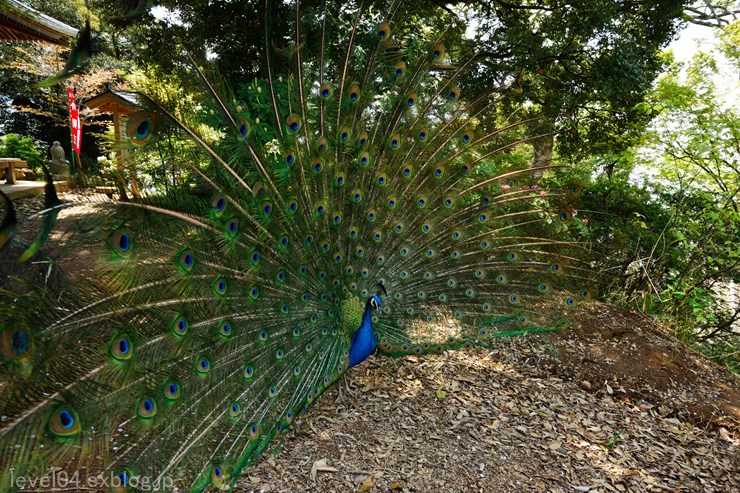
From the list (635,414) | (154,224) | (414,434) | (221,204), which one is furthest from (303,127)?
(635,414)

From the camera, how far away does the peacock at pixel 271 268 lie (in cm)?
183

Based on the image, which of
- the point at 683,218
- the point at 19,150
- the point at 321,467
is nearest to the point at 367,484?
the point at 321,467

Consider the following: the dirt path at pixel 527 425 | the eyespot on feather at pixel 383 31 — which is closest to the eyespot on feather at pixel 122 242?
the dirt path at pixel 527 425

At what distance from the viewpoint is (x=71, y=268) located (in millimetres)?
5660

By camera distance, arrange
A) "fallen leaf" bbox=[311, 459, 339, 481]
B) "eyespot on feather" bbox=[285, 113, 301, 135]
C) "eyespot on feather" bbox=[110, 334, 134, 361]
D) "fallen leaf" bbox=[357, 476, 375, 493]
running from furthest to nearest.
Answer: "eyespot on feather" bbox=[285, 113, 301, 135]
"fallen leaf" bbox=[311, 459, 339, 481]
"fallen leaf" bbox=[357, 476, 375, 493]
"eyespot on feather" bbox=[110, 334, 134, 361]

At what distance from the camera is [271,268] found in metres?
3.10

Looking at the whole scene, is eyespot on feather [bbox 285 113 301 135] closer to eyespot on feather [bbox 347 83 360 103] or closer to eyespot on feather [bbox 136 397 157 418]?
eyespot on feather [bbox 347 83 360 103]

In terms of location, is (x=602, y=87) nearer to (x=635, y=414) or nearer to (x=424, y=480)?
(x=635, y=414)

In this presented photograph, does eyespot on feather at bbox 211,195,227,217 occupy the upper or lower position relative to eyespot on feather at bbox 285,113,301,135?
lower

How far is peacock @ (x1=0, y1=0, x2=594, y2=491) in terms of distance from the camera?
6.00 ft

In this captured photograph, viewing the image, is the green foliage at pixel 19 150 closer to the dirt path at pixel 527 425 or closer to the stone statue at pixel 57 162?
the stone statue at pixel 57 162

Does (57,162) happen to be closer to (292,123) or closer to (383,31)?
(292,123)

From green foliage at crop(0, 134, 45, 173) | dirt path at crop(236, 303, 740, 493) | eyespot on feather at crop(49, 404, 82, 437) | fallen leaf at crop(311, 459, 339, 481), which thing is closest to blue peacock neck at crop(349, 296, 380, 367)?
dirt path at crop(236, 303, 740, 493)

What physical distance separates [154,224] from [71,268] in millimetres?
4523
